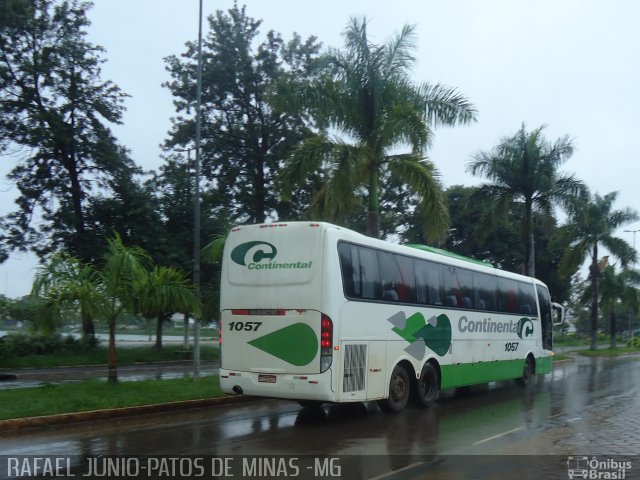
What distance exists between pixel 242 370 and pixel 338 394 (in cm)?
189

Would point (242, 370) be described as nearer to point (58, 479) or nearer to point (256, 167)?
point (58, 479)

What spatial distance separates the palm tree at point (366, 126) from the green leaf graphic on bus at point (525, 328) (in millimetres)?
3602

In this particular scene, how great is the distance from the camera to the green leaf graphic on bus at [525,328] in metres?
18.5

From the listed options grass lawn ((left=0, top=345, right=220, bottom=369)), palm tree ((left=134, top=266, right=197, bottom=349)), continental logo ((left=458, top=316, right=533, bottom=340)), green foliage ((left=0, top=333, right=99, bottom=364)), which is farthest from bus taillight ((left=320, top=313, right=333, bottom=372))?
grass lawn ((left=0, top=345, right=220, bottom=369))

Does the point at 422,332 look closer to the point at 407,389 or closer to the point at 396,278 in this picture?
the point at 407,389

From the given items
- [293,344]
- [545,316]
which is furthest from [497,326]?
[293,344]

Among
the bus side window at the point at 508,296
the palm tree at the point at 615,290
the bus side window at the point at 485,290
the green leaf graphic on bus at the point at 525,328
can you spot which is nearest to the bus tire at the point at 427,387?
the bus side window at the point at 485,290

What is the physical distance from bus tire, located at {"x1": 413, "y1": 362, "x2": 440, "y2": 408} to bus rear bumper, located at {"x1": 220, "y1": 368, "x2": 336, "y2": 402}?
3286 millimetres

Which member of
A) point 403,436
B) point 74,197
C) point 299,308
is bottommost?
point 403,436

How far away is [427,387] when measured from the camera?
13930 millimetres

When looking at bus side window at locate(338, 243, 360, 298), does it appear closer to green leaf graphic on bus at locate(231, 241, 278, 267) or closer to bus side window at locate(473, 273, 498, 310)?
green leaf graphic on bus at locate(231, 241, 278, 267)

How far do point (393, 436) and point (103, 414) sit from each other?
5366 millimetres

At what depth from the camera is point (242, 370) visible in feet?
38.0

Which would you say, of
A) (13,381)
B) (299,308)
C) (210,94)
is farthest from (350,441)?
(210,94)
